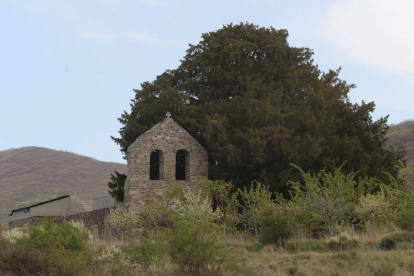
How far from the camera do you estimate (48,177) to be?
3533 inches

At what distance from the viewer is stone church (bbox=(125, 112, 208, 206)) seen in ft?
86.4

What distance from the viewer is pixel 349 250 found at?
17656mm

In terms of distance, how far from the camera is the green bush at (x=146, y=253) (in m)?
15.3

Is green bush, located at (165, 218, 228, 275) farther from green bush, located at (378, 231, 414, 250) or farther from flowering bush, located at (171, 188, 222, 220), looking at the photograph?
green bush, located at (378, 231, 414, 250)

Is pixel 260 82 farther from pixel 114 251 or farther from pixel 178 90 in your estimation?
pixel 114 251

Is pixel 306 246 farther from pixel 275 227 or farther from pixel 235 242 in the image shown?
pixel 235 242

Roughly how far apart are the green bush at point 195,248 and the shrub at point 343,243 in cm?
558

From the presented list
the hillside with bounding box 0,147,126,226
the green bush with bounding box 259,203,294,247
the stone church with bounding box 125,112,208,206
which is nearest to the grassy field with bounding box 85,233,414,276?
the green bush with bounding box 259,203,294,247

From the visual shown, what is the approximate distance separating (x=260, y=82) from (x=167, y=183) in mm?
8242

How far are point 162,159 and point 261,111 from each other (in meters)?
6.12

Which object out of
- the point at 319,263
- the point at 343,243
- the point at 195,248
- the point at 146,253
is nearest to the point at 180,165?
the point at 343,243

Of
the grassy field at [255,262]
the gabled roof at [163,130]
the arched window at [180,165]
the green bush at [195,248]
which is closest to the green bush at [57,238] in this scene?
the grassy field at [255,262]

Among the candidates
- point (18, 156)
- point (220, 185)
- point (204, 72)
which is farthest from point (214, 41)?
point (18, 156)

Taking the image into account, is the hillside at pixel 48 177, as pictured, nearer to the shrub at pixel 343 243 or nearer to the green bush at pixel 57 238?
the green bush at pixel 57 238
